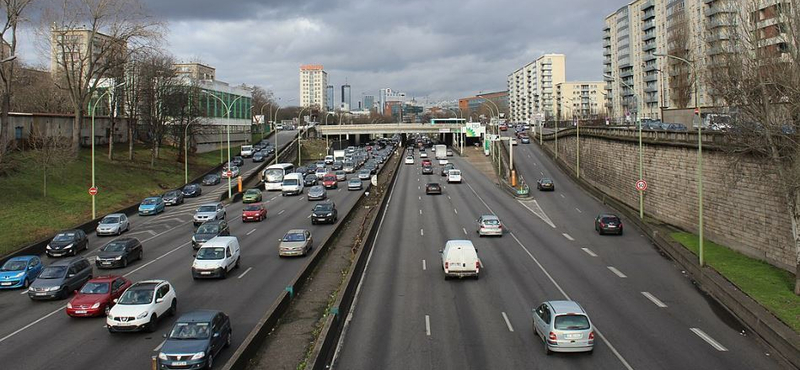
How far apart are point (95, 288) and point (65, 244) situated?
13.4 m

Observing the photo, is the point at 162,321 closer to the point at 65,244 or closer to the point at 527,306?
the point at 527,306

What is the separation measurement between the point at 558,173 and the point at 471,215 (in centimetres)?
3075

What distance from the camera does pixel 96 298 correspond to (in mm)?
20828

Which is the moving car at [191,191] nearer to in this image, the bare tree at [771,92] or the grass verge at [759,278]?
the grass verge at [759,278]

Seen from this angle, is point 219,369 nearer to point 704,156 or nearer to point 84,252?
point 84,252

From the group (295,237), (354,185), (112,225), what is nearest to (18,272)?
(295,237)

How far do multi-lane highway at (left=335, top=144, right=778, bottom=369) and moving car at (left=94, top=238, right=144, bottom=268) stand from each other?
11430mm

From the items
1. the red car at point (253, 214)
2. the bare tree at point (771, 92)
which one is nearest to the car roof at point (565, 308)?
the bare tree at point (771, 92)

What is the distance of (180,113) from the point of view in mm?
77125

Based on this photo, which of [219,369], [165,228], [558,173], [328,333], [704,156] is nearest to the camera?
[219,369]

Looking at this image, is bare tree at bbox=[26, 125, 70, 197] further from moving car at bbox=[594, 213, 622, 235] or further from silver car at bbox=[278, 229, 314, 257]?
moving car at bbox=[594, 213, 622, 235]

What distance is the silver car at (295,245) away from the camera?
1218 inches

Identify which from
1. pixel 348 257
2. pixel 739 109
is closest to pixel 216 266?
pixel 348 257

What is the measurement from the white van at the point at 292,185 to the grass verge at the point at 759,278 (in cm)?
3837
